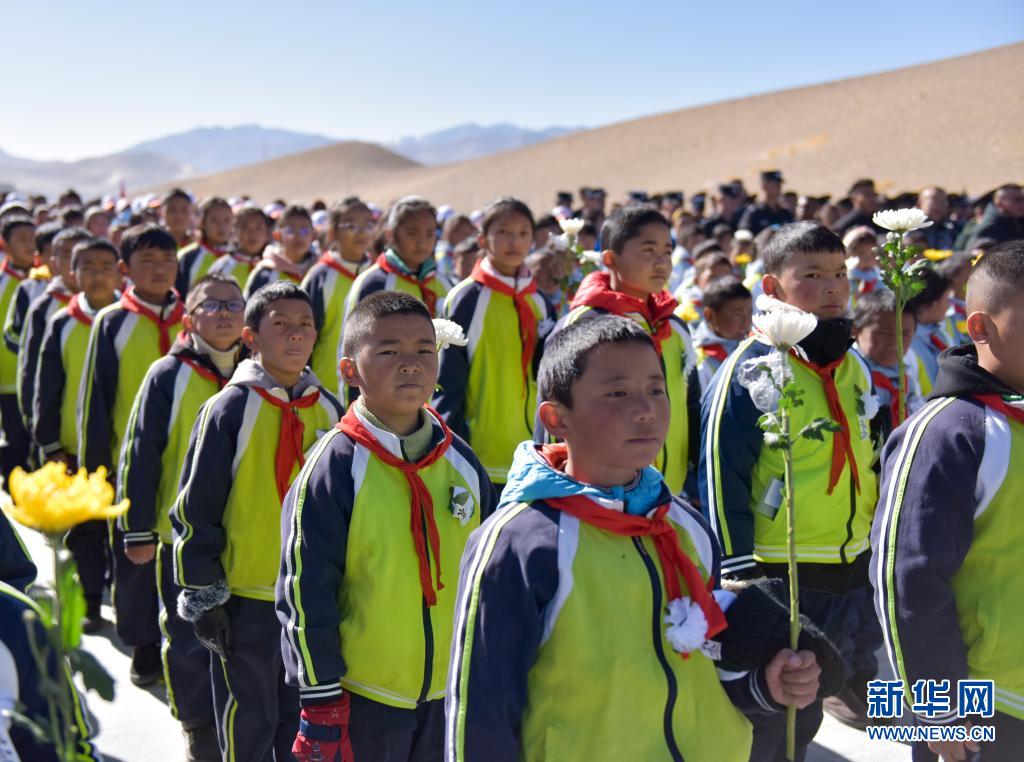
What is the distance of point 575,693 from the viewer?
2.35m

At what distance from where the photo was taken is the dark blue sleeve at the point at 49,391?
640 centimetres

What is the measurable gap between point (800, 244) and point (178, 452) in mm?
2753

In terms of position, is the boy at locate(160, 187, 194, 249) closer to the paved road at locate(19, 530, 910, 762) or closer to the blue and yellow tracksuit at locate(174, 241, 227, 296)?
the blue and yellow tracksuit at locate(174, 241, 227, 296)

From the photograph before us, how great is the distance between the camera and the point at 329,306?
7.40 meters

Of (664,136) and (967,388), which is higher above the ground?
(664,136)

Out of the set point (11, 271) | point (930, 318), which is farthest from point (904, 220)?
point (11, 271)

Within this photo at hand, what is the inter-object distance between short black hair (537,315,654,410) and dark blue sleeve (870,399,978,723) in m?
0.90

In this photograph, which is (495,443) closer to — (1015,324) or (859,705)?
(859,705)

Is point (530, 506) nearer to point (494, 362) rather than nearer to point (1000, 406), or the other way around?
point (1000, 406)

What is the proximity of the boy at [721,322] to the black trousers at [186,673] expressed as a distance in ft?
9.87

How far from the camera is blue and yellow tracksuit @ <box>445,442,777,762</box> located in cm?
229

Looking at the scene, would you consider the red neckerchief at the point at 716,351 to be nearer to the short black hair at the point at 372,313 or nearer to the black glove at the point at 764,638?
the short black hair at the point at 372,313

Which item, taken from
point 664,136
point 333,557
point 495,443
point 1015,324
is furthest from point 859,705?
point 664,136

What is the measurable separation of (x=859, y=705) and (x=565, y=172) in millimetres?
63390
